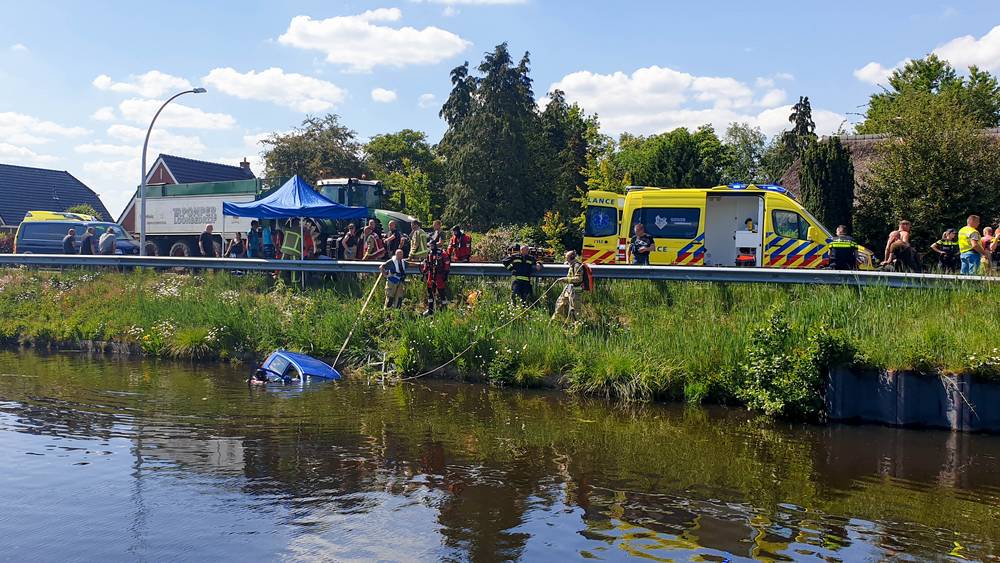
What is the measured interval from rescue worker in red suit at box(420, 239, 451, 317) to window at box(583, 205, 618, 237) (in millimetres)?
4756


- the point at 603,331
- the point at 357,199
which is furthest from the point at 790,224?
the point at 357,199

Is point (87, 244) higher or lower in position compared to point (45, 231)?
lower

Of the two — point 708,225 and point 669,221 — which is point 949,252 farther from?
point 669,221

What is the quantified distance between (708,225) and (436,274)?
684 cm

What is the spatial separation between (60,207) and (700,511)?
2465 inches

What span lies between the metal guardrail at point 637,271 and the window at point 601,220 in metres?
4.17

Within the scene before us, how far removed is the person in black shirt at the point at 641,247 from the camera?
19.7m

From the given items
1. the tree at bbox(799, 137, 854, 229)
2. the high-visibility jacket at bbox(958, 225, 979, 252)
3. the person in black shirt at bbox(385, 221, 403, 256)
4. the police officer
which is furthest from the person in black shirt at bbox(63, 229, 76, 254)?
the high-visibility jacket at bbox(958, 225, 979, 252)

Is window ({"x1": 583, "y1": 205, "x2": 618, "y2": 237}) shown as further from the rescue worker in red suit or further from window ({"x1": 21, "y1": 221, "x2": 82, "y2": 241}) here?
window ({"x1": 21, "y1": 221, "x2": 82, "y2": 241})

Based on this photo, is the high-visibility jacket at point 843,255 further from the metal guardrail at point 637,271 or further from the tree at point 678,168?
the tree at point 678,168

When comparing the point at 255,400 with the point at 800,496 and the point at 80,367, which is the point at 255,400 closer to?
the point at 80,367

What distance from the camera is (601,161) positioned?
172 ft

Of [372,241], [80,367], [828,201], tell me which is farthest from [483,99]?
[80,367]

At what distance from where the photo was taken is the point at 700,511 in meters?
8.23
